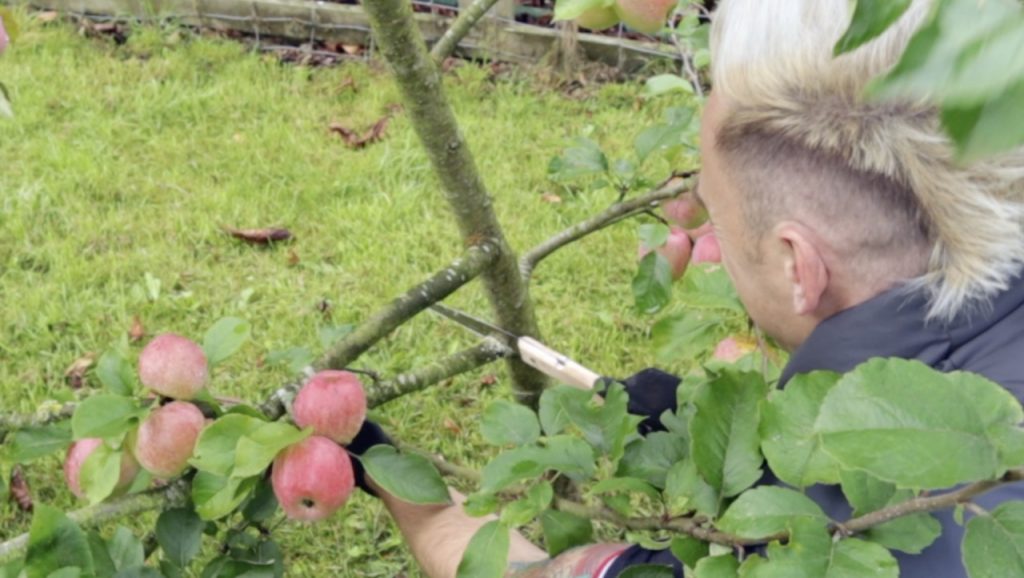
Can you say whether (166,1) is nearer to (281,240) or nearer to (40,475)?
(281,240)

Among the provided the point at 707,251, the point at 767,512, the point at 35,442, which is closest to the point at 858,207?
the point at 767,512

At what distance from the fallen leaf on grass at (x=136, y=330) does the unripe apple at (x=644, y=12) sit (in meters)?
1.76

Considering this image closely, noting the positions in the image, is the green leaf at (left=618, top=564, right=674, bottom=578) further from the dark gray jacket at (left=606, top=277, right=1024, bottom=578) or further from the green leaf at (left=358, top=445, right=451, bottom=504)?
the green leaf at (left=358, top=445, right=451, bottom=504)

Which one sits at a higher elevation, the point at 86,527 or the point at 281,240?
the point at 86,527

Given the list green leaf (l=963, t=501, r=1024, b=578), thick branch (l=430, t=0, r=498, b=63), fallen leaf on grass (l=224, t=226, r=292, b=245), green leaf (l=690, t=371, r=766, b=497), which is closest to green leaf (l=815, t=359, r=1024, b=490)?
green leaf (l=963, t=501, r=1024, b=578)

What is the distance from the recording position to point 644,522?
38.2 inches

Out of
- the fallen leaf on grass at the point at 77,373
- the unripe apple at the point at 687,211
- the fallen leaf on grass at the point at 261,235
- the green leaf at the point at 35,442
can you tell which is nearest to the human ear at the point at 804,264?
the unripe apple at the point at 687,211

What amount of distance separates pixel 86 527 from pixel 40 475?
1392mm

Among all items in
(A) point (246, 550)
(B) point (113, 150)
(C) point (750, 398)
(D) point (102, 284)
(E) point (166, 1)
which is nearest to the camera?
(C) point (750, 398)

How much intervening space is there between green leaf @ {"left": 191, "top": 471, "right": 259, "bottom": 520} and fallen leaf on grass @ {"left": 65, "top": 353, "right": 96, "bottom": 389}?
67.1 inches

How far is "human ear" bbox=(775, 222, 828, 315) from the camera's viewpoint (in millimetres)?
1009

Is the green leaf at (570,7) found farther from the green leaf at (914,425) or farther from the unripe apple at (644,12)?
the green leaf at (914,425)

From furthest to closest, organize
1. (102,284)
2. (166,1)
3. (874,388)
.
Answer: (166,1) → (102,284) → (874,388)

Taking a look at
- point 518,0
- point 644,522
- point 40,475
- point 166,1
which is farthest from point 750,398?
point 166,1
